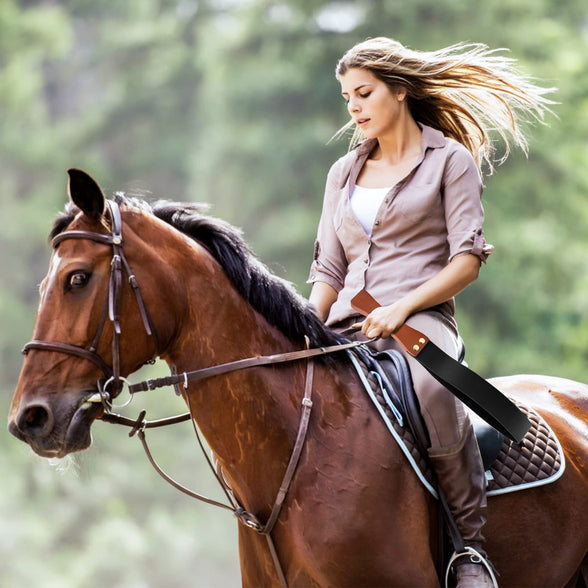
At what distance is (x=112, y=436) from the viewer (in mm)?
14258

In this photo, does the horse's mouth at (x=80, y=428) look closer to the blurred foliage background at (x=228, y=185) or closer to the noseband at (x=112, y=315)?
the noseband at (x=112, y=315)

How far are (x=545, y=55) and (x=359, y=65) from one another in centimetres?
1036

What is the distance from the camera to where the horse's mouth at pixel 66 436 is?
9.44ft

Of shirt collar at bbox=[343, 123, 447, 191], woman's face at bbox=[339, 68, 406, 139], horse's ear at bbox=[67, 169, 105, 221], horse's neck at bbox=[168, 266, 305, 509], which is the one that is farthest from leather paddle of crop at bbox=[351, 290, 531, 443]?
horse's ear at bbox=[67, 169, 105, 221]

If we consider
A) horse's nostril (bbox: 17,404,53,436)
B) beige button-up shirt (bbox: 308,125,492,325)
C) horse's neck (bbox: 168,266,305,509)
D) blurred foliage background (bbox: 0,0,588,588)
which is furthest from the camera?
blurred foliage background (bbox: 0,0,588,588)

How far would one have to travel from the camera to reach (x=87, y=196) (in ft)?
9.89

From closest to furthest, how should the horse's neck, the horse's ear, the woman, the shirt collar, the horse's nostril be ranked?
the horse's nostril < the horse's ear < the horse's neck < the woman < the shirt collar

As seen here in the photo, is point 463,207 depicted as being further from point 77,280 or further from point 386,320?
point 77,280

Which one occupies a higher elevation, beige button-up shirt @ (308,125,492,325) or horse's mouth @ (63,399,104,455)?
beige button-up shirt @ (308,125,492,325)

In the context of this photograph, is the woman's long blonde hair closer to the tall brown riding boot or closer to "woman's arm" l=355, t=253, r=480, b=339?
"woman's arm" l=355, t=253, r=480, b=339

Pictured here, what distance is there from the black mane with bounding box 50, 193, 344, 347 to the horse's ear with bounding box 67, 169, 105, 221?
0.62 ft

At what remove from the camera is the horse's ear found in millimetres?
2971

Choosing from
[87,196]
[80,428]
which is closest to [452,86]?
[87,196]

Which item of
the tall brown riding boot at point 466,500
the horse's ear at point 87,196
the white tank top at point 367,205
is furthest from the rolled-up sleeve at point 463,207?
the horse's ear at point 87,196
